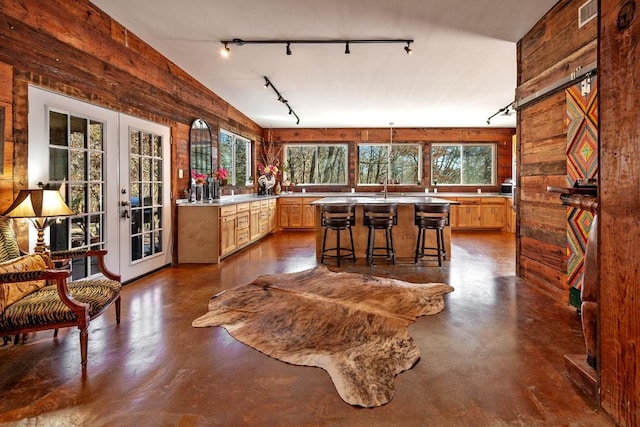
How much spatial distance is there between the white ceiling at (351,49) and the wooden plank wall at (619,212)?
6.64 ft

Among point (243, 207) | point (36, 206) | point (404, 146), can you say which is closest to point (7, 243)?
point (36, 206)

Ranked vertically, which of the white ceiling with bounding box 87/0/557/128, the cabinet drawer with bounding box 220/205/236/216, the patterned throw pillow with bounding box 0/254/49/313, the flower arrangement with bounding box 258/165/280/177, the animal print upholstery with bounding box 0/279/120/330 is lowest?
the animal print upholstery with bounding box 0/279/120/330

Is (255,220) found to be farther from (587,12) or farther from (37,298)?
(587,12)

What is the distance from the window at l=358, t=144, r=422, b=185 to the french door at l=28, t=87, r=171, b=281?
19.4 feet

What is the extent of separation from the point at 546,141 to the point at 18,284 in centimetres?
449

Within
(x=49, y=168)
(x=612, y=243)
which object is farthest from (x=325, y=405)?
(x=49, y=168)

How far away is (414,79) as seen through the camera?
18.2ft

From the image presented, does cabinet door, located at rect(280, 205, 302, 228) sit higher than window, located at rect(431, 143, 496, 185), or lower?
lower

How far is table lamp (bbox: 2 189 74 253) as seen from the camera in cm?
242

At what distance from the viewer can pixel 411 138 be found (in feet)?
31.7

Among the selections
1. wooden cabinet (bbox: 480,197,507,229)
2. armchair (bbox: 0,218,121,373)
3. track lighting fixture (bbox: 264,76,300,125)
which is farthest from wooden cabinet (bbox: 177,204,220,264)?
wooden cabinet (bbox: 480,197,507,229)

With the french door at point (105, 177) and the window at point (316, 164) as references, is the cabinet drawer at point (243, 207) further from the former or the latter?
the window at point (316, 164)

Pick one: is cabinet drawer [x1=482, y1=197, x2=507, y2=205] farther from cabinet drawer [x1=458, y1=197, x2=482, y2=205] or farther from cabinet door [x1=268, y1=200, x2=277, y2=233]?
cabinet door [x1=268, y1=200, x2=277, y2=233]

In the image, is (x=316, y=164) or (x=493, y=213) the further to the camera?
(x=316, y=164)
